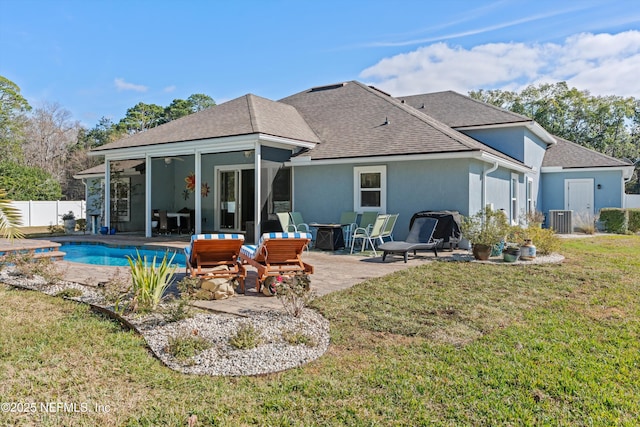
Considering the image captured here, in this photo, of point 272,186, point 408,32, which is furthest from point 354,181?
point 408,32

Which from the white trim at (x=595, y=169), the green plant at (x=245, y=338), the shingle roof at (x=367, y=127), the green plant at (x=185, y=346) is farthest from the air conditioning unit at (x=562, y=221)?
the green plant at (x=185, y=346)

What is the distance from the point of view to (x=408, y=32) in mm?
15977

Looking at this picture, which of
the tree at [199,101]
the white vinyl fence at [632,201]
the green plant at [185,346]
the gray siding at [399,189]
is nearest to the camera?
the green plant at [185,346]

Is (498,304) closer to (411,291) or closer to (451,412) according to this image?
(411,291)

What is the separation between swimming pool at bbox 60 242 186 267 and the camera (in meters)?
11.9

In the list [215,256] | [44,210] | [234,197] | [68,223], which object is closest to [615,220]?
[234,197]

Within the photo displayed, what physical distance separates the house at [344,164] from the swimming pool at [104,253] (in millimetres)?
1839

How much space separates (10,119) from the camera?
34688 mm

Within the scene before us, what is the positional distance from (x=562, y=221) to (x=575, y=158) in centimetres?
523

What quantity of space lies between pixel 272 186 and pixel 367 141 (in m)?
3.49

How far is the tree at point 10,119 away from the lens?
1345 inches

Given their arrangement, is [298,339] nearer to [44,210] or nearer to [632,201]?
[632,201]

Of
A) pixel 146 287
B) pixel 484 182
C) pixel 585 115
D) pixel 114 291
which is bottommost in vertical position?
pixel 114 291

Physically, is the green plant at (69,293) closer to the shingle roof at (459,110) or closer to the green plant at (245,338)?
the green plant at (245,338)
